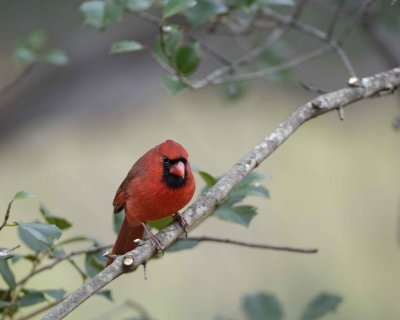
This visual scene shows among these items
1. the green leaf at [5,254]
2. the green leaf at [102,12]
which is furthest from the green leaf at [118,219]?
the green leaf at [5,254]

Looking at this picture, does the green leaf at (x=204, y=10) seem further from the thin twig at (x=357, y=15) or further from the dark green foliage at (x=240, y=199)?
the dark green foliage at (x=240, y=199)

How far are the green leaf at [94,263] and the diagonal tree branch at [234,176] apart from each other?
0.29 metres

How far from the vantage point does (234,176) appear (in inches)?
103

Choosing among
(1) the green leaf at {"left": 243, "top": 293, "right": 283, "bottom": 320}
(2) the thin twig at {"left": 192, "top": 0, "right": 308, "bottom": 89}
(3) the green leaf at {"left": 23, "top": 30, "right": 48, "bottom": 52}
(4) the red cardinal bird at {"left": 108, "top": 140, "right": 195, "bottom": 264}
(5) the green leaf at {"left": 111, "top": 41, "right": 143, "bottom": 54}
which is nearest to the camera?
(4) the red cardinal bird at {"left": 108, "top": 140, "right": 195, "bottom": 264}

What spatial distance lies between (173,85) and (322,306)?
100cm

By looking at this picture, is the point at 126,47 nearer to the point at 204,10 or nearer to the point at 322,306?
the point at 204,10

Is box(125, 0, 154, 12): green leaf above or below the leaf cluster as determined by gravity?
above

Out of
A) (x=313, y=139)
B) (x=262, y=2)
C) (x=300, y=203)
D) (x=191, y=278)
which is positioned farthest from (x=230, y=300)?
(x=262, y=2)

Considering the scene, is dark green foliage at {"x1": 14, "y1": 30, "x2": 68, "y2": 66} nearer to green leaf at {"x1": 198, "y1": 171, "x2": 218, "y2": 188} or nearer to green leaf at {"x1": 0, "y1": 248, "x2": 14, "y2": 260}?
green leaf at {"x1": 198, "y1": 171, "x2": 218, "y2": 188}

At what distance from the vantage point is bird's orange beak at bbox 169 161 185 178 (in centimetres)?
292

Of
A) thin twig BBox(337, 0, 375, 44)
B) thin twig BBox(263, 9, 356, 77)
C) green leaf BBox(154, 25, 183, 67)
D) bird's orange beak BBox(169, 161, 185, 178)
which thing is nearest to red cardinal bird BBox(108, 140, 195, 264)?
bird's orange beak BBox(169, 161, 185, 178)

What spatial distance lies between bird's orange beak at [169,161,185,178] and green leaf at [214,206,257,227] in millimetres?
189

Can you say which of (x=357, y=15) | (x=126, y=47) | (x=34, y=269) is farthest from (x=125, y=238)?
(x=357, y=15)

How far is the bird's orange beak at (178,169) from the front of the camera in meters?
2.92
